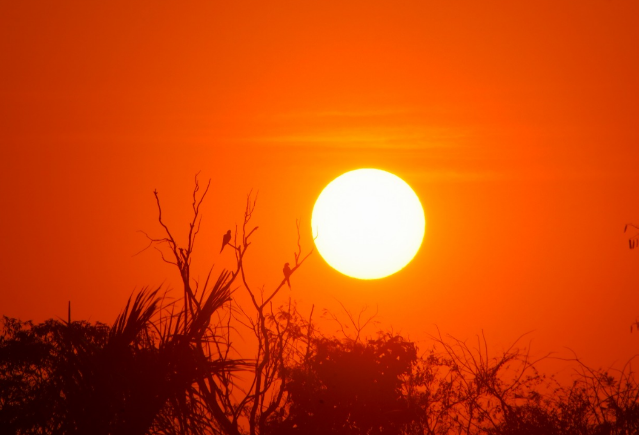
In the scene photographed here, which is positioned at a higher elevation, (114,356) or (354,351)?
(354,351)

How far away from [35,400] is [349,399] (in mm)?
19094

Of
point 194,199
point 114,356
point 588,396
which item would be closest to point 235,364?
point 114,356

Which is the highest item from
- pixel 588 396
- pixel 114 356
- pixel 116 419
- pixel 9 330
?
pixel 9 330

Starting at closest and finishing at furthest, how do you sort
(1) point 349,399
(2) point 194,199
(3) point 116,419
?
(3) point 116,419
(2) point 194,199
(1) point 349,399

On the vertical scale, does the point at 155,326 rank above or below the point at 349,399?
below

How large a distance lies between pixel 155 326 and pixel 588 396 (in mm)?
6075

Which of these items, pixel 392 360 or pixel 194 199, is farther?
pixel 392 360

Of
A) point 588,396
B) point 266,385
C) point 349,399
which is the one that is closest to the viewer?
point 588,396

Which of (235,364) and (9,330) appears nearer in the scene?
(235,364)

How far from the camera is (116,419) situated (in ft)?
13.0

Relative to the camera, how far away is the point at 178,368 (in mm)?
4145

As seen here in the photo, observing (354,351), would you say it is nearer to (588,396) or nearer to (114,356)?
(588,396)

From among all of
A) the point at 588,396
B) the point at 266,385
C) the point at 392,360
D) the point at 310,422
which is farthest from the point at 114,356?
the point at 392,360

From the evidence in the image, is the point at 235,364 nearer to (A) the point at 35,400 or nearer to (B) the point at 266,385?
(A) the point at 35,400
